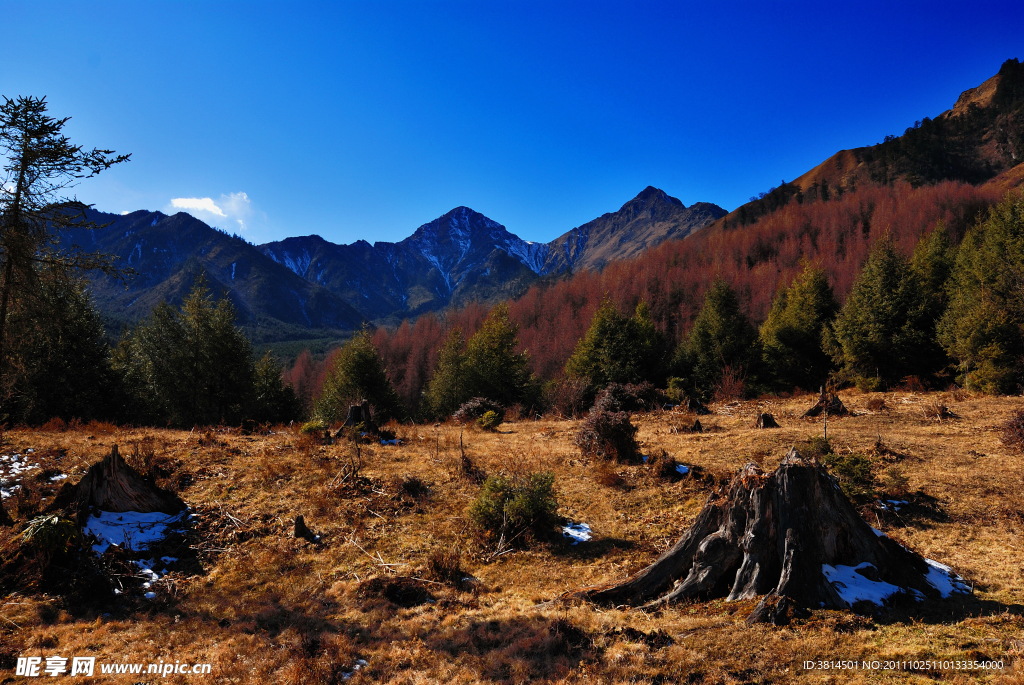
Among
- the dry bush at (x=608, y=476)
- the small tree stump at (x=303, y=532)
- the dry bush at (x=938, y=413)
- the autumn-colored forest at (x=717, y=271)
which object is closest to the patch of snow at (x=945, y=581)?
the dry bush at (x=608, y=476)

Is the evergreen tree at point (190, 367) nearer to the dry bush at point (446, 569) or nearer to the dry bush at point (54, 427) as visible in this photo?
the dry bush at point (54, 427)

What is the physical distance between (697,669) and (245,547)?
298 inches

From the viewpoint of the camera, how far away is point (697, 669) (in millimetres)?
3852

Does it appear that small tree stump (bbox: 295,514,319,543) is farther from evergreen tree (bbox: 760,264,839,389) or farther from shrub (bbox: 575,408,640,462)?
evergreen tree (bbox: 760,264,839,389)

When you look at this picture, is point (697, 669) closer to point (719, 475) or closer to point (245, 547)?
point (719, 475)

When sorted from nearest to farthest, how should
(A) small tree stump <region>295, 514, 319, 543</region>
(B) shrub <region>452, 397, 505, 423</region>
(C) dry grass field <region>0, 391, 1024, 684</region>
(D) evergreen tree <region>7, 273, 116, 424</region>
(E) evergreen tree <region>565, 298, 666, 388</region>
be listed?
(C) dry grass field <region>0, 391, 1024, 684</region>, (A) small tree stump <region>295, 514, 319, 543</region>, (D) evergreen tree <region>7, 273, 116, 424</region>, (B) shrub <region>452, 397, 505, 423</region>, (E) evergreen tree <region>565, 298, 666, 388</region>

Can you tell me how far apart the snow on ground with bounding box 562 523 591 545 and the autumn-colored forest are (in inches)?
1622

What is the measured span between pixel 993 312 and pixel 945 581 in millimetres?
23040

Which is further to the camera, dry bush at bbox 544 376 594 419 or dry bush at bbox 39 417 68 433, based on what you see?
dry bush at bbox 544 376 594 419

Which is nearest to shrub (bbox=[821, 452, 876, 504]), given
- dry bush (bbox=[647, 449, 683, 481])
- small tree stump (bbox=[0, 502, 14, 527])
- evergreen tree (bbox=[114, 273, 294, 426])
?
dry bush (bbox=[647, 449, 683, 481])

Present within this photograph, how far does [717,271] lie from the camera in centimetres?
6538

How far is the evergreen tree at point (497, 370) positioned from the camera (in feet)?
94.9

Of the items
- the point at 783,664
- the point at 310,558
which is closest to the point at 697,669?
the point at 783,664

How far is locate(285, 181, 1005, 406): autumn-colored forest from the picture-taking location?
2306 inches
